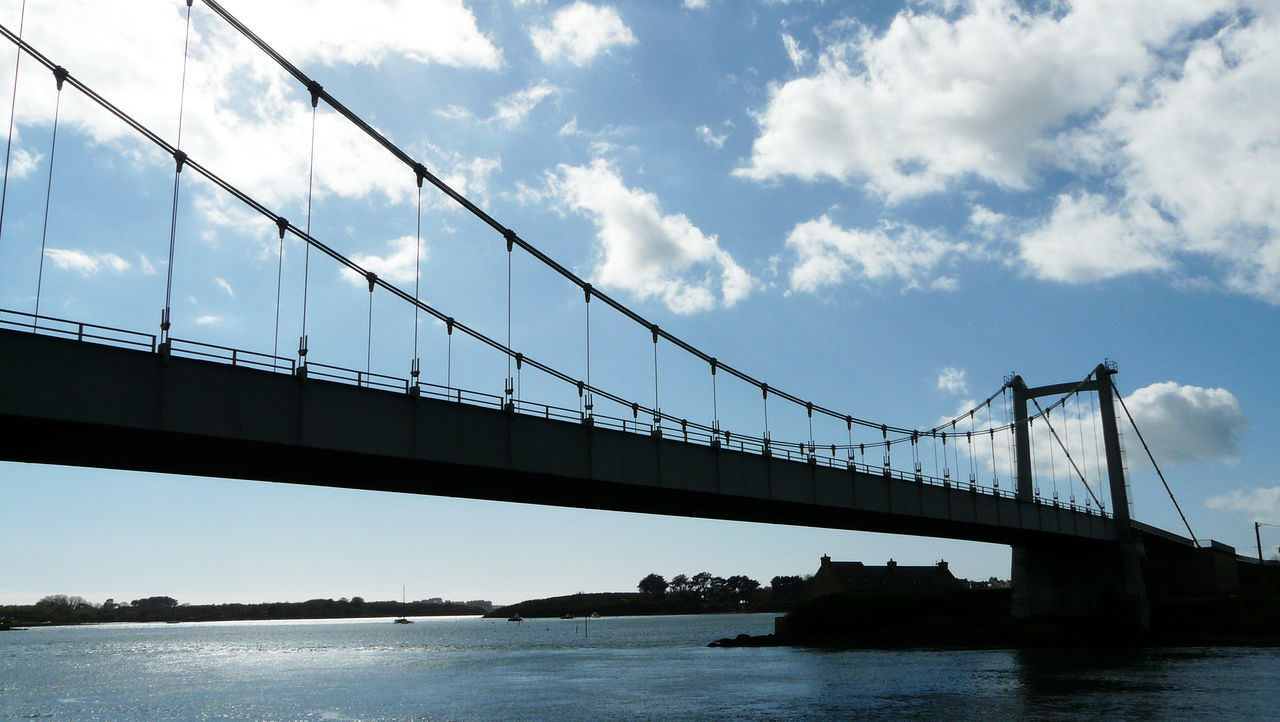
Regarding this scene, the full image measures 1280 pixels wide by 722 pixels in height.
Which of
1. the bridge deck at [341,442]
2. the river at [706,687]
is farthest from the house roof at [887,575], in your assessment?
the bridge deck at [341,442]

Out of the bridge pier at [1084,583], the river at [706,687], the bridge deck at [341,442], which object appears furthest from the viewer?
the bridge pier at [1084,583]

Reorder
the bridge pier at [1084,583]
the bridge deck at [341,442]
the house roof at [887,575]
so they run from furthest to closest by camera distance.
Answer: the house roof at [887,575]
the bridge pier at [1084,583]
the bridge deck at [341,442]

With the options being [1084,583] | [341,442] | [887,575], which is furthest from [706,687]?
[887,575]

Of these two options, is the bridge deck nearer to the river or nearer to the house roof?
the river

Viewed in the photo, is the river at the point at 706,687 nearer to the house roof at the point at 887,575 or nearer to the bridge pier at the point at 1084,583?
the bridge pier at the point at 1084,583

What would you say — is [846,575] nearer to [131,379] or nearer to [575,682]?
[575,682]

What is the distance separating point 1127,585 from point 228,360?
7601cm

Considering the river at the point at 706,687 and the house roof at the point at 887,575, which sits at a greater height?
the house roof at the point at 887,575

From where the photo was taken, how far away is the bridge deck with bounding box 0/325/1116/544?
88.8ft

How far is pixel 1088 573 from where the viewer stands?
8738cm

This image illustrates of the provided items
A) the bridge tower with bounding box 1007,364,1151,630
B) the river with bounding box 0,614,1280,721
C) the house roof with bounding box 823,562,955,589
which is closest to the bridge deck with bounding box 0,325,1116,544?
the river with bounding box 0,614,1280,721

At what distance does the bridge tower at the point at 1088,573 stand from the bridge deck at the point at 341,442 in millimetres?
39959

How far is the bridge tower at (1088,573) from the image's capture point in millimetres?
83375

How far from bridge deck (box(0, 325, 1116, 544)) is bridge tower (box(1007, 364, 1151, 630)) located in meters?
40.0
